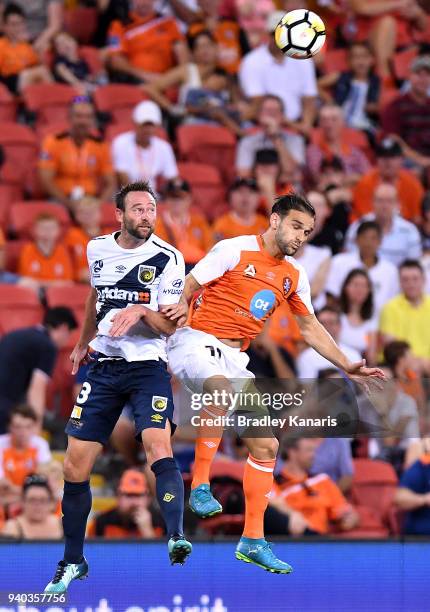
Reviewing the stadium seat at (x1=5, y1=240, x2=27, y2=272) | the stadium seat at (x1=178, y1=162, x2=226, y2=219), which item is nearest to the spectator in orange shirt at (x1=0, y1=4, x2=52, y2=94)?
the stadium seat at (x1=178, y1=162, x2=226, y2=219)

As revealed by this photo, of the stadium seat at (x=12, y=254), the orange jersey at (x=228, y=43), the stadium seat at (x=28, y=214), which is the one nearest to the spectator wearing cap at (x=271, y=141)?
the orange jersey at (x=228, y=43)

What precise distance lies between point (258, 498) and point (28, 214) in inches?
220

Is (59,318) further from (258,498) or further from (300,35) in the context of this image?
(258,498)

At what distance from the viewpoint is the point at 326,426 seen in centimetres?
910

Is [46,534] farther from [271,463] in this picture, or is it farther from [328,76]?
[328,76]

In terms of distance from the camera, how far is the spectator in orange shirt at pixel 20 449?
10938 mm

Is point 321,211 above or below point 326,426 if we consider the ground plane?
above

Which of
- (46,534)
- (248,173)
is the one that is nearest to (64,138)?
(248,173)

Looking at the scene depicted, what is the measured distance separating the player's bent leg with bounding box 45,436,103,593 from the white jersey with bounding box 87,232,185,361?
1.81ft

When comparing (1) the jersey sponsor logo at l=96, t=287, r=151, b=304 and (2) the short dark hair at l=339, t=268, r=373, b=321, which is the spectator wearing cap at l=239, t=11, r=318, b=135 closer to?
(2) the short dark hair at l=339, t=268, r=373, b=321

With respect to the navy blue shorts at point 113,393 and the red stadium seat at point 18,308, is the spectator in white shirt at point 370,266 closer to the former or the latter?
the red stadium seat at point 18,308

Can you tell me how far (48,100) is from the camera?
1476 cm

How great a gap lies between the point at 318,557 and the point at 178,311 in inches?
121

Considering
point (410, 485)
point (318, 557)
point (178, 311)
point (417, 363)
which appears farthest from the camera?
point (417, 363)
